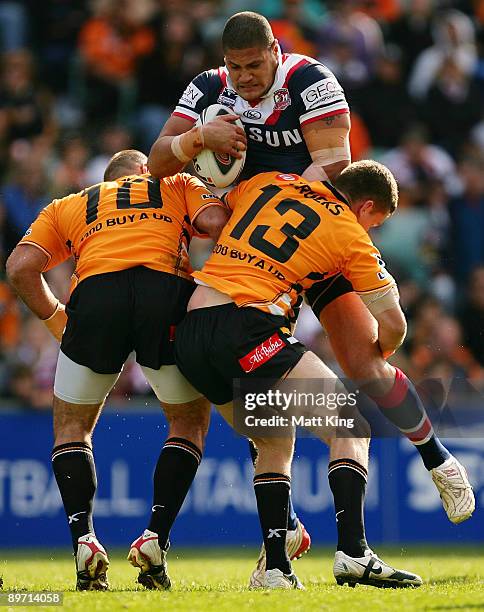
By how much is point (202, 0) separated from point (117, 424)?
20.4ft

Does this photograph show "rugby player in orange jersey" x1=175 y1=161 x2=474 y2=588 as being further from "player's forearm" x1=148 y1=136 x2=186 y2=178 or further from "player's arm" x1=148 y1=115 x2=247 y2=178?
"player's forearm" x1=148 y1=136 x2=186 y2=178

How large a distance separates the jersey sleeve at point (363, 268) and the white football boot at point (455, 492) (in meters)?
1.13

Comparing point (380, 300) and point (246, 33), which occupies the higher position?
point (246, 33)

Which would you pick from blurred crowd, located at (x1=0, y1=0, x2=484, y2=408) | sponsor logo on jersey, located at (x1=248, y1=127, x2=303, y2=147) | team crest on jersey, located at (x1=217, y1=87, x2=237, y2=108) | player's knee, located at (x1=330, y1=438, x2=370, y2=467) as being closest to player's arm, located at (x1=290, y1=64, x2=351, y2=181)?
sponsor logo on jersey, located at (x1=248, y1=127, x2=303, y2=147)

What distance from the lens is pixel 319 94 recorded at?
665cm

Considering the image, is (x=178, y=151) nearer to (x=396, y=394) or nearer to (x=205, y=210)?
(x=205, y=210)

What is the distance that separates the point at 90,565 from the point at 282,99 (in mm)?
2671

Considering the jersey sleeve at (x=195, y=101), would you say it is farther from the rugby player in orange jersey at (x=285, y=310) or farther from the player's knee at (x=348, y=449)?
the player's knee at (x=348, y=449)

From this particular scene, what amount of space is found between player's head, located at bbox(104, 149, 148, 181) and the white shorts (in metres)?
1.22

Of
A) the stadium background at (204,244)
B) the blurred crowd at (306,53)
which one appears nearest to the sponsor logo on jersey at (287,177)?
the stadium background at (204,244)

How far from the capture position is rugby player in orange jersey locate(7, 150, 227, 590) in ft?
21.1

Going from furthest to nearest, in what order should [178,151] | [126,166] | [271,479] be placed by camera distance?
[126,166] < [178,151] < [271,479]

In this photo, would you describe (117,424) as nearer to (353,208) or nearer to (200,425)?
(200,425)

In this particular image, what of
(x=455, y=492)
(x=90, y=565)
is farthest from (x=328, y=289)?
(x=90, y=565)
